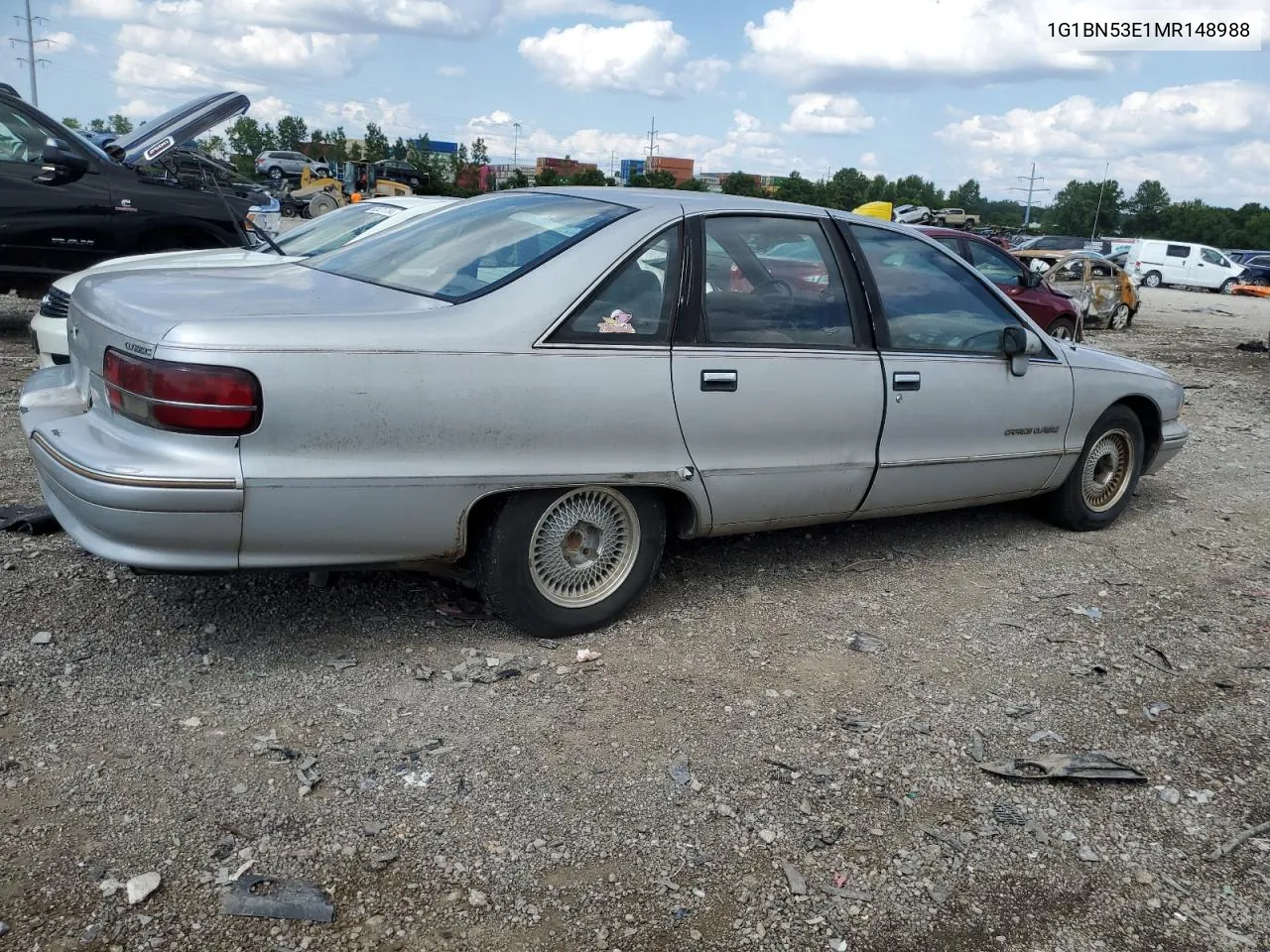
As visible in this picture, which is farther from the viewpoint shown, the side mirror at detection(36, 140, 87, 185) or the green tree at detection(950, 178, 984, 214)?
the green tree at detection(950, 178, 984, 214)

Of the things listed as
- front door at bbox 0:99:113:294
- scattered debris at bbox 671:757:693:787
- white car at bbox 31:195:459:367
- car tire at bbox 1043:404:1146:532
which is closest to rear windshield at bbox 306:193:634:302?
white car at bbox 31:195:459:367

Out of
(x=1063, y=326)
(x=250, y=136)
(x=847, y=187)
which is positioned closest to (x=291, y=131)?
(x=250, y=136)

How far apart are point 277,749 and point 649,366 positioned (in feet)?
5.56

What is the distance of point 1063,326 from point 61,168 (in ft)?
34.9

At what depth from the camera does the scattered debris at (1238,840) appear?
9.43 feet

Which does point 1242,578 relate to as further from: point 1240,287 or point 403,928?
point 1240,287

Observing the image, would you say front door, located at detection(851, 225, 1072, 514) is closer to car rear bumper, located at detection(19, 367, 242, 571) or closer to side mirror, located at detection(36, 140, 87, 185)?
car rear bumper, located at detection(19, 367, 242, 571)

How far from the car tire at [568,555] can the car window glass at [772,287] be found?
714 millimetres

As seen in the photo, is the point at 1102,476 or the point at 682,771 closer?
the point at 682,771

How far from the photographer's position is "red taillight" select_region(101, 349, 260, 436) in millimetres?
2961

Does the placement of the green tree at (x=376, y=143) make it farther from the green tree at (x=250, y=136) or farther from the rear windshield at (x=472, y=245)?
A: the rear windshield at (x=472, y=245)

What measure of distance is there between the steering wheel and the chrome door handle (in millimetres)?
399

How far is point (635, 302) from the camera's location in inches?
146

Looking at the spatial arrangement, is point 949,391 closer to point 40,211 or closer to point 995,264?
point 40,211
